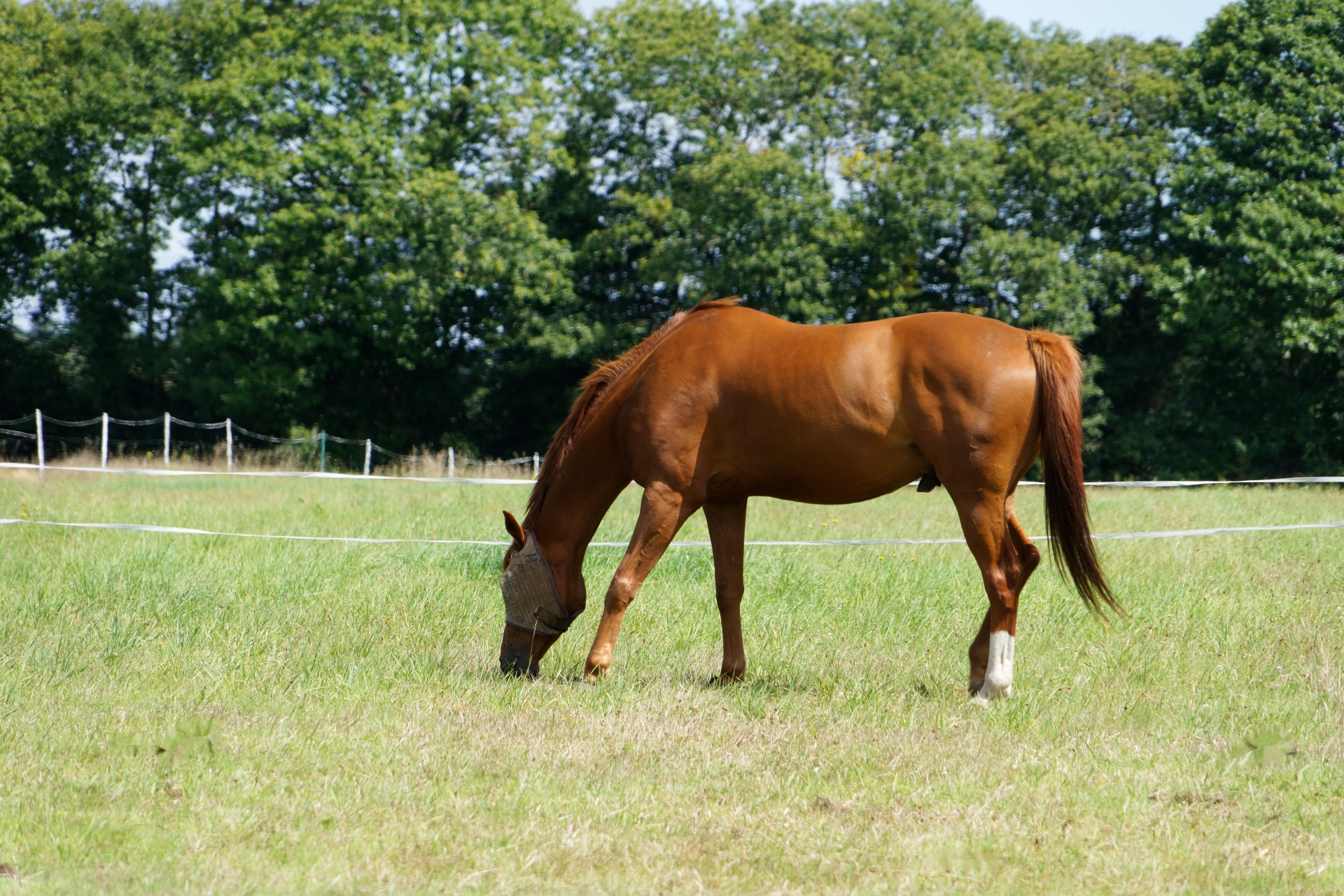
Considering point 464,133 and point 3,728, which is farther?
point 464,133

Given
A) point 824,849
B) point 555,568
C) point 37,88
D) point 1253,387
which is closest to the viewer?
point 824,849

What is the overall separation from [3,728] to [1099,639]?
5.36 metres

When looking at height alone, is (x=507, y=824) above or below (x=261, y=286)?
below

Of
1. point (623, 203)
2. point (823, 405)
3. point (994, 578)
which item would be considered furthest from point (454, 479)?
point (623, 203)

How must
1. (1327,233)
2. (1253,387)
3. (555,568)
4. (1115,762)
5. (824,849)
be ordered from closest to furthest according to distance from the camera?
(824,849), (1115,762), (555,568), (1327,233), (1253,387)

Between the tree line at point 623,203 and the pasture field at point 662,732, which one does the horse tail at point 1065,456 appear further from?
the tree line at point 623,203

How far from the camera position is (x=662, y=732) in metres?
4.81

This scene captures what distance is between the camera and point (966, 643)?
22.2 feet

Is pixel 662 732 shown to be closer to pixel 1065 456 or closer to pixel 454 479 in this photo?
pixel 1065 456

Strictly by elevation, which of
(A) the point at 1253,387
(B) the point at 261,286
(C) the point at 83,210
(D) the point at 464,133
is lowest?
(A) the point at 1253,387

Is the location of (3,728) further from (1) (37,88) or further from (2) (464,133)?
(1) (37,88)

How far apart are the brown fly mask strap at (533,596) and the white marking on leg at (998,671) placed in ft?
6.53

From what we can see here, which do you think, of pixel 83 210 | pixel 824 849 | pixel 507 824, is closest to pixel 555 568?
pixel 507 824

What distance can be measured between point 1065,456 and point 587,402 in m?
2.36
